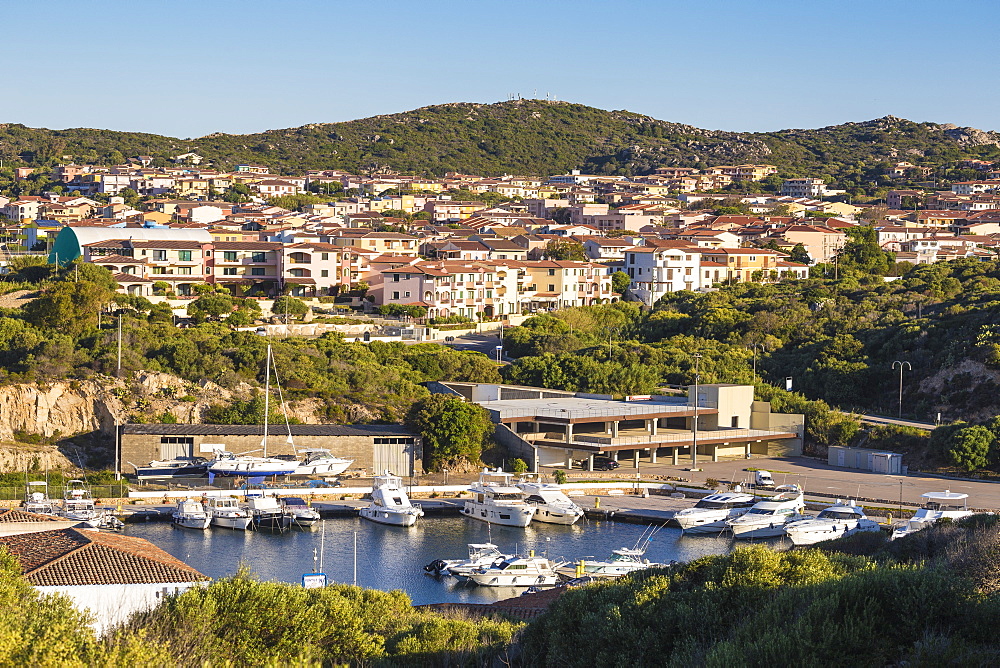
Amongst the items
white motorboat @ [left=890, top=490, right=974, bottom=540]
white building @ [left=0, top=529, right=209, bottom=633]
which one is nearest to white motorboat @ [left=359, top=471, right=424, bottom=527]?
white motorboat @ [left=890, top=490, right=974, bottom=540]

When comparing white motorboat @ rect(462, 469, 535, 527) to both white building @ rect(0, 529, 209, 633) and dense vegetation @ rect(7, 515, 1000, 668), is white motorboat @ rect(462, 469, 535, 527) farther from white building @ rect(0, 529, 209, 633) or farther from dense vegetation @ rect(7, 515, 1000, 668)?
dense vegetation @ rect(7, 515, 1000, 668)

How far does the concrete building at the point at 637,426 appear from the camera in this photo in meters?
34.5

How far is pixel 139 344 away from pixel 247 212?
127ft

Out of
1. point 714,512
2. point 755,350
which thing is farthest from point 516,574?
point 755,350

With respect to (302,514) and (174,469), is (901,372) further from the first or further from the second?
(174,469)

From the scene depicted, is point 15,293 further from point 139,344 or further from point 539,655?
point 539,655

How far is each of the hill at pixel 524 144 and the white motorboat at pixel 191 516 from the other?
8711cm

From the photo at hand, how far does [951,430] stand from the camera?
33.6 m

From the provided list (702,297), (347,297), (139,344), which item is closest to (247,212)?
(347,297)

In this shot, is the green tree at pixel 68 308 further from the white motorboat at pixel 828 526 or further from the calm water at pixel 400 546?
the white motorboat at pixel 828 526

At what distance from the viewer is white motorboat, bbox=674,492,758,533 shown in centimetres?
2808

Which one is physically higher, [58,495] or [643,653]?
[643,653]

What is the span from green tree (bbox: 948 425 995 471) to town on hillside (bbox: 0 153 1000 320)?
24040 millimetres

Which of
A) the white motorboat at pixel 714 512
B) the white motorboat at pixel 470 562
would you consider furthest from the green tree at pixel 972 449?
the white motorboat at pixel 470 562
